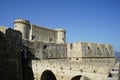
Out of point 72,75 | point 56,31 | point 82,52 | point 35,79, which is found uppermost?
point 56,31

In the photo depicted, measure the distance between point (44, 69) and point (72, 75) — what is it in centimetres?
341

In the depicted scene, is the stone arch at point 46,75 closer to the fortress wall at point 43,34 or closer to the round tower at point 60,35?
the fortress wall at point 43,34

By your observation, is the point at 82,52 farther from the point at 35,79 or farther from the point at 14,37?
the point at 14,37

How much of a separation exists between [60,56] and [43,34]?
600 centimetres

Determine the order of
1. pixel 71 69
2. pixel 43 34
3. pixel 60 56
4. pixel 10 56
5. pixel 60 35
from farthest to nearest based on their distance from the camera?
pixel 60 35
pixel 43 34
pixel 60 56
pixel 10 56
pixel 71 69

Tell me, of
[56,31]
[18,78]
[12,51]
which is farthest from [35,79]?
[56,31]

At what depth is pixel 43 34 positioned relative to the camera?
24.8m

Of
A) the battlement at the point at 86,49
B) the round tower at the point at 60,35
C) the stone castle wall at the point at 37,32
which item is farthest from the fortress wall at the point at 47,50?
the round tower at the point at 60,35

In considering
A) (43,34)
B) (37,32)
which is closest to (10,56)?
(37,32)

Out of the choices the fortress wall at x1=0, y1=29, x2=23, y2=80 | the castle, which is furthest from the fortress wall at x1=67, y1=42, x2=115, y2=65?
the fortress wall at x1=0, y1=29, x2=23, y2=80

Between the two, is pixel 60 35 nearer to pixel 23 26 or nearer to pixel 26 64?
pixel 23 26

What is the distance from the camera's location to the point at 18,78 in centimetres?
1408

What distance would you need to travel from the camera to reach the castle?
1020 centimetres

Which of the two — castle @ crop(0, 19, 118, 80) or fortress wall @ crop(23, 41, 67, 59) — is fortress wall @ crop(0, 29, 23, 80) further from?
fortress wall @ crop(23, 41, 67, 59)
